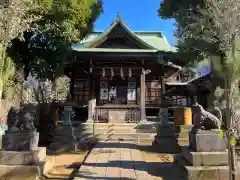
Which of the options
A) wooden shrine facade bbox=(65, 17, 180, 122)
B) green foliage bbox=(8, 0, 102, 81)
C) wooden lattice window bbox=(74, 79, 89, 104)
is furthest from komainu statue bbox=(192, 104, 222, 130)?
wooden lattice window bbox=(74, 79, 89, 104)

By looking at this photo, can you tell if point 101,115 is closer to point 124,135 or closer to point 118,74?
point 118,74

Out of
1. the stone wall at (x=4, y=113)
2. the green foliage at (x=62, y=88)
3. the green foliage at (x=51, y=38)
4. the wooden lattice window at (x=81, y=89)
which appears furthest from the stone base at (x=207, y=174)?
the green foliage at (x=62, y=88)

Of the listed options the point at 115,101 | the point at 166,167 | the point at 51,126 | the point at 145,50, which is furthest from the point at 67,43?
the point at 166,167

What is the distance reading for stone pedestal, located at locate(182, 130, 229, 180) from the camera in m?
6.23

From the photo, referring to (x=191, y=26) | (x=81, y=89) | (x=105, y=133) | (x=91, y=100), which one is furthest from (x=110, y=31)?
(x=105, y=133)

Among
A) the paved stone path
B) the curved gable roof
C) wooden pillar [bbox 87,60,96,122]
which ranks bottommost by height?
the paved stone path

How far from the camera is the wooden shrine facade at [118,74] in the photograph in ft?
56.3

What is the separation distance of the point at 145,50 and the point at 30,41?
7.46 metres

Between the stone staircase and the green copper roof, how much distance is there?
213 inches

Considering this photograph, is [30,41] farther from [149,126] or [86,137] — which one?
[149,126]

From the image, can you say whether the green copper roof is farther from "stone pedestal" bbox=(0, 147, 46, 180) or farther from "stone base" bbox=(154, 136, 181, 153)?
"stone pedestal" bbox=(0, 147, 46, 180)

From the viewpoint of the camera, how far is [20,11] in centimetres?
570

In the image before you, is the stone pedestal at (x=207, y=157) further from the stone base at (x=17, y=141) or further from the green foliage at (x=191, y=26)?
the green foliage at (x=191, y=26)

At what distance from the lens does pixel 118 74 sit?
1766 centimetres
